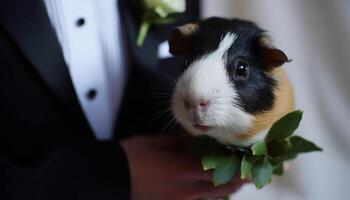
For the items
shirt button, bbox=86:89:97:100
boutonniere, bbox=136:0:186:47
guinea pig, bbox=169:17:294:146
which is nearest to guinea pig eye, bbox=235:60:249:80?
guinea pig, bbox=169:17:294:146

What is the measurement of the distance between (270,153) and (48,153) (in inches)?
15.1

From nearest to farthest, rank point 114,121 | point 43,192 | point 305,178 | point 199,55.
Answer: point 199,55, point 43,192, point 114,121, point 305,178

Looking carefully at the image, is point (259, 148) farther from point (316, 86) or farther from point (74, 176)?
point (316, 86)

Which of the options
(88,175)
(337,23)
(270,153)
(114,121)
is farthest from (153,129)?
(337,23)

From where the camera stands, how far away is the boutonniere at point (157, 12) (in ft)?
2.13

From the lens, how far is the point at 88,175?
0.65 m

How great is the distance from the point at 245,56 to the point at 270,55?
0.03m

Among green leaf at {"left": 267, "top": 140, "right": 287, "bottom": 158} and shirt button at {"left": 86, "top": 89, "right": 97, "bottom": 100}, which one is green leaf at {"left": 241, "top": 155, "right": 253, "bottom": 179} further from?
shirt button at {"left": 86, "top": 89, "right": 97, "bottom": 100}

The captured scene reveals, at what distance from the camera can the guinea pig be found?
1.50 ft

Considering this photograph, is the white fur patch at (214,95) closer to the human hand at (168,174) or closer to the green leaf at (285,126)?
the green leaf at (285,126)

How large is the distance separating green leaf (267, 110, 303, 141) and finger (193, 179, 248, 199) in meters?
0.14

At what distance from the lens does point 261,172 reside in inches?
20.7

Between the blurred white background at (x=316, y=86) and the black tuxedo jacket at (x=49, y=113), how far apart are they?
0.99ft

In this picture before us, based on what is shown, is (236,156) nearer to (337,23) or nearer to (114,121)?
(114,121)
